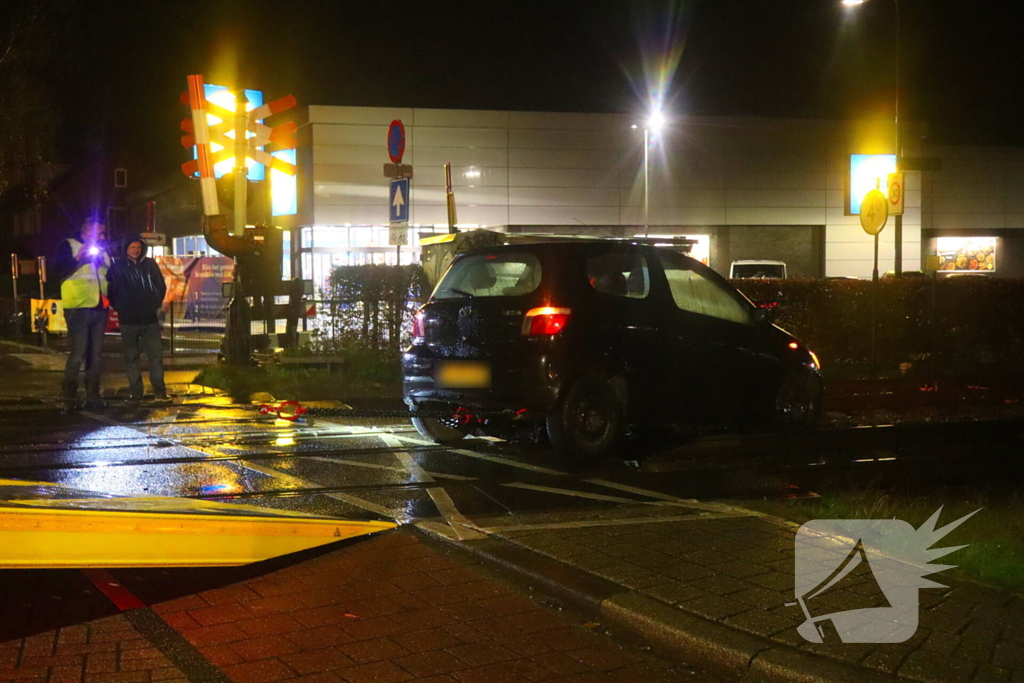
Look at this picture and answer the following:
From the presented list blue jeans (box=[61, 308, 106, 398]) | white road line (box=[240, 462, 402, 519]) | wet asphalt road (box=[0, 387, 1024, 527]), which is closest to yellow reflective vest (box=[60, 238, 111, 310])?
blue jeans (box=[61, 308, 106, 398])

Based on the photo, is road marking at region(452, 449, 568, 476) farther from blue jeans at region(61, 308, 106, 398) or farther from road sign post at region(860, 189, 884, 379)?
road sign post at region(860, 189, 884, 379)

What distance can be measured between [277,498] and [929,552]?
3951 mm

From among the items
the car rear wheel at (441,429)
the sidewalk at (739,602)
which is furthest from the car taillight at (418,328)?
the sidewalk at (739,602)

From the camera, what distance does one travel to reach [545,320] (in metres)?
7.94

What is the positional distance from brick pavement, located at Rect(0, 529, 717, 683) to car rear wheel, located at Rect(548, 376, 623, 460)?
8.72 ft

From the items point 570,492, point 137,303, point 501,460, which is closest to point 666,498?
point 570,492

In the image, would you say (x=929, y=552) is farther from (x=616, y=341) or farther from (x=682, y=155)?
(x=682, y=155)

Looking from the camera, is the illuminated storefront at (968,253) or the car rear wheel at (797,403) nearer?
the car rear wheel at (797,403)

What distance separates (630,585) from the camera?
4.88 metres

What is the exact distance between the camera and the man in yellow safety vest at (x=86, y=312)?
11883mm

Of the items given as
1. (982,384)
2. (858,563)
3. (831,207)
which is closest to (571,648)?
(858,563)

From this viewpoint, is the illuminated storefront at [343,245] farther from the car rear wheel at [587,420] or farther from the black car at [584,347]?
the car rear wheel at [587,420]

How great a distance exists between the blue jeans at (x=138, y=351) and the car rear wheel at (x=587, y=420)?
6117mm

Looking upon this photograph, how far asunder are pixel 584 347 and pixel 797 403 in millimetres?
2769
